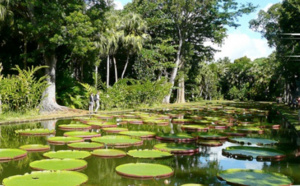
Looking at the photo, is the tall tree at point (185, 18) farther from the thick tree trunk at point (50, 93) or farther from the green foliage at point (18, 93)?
the green foliage at point (18, 93)

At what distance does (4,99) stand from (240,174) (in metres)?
10.3

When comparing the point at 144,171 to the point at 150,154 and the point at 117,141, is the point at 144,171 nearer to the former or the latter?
the point at 150,154

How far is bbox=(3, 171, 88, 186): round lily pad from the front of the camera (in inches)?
144

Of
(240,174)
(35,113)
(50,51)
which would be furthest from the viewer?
(50,51)

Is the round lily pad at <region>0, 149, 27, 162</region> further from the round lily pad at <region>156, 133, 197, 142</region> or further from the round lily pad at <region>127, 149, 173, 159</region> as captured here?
the round lily pad at <region>156, 133, 197, 142</region>

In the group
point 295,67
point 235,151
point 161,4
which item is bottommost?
point 235,151

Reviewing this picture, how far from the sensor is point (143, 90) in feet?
65.6

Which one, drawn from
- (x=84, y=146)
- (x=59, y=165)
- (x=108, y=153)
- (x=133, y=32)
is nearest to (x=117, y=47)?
(x=133, y=32)

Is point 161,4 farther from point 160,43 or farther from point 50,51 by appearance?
point 50,51

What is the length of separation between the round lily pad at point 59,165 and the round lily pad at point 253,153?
321 cm

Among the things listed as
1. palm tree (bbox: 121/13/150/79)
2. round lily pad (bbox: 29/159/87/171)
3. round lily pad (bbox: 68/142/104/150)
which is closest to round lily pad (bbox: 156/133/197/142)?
round lily pad (bbox: 68/142/104/150)

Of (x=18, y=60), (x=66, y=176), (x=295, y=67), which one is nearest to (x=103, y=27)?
(x=18, y=60)

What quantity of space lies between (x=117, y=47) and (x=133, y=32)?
7.50ft

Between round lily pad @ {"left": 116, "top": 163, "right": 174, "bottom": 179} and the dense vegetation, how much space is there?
8.86m
